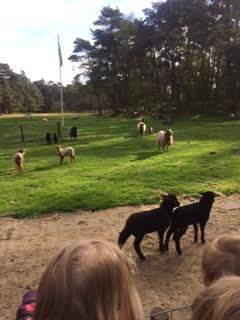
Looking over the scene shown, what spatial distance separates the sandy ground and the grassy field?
831mm

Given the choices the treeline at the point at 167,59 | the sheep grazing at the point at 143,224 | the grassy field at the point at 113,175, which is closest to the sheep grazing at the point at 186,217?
the sheep grazing at the point at 143,224

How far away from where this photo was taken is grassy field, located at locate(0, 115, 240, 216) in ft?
36.6

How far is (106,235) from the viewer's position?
8.60m

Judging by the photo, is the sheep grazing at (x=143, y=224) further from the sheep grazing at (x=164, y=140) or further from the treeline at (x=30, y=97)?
the treeline at (x=30, y=97)

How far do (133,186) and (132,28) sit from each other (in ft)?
159

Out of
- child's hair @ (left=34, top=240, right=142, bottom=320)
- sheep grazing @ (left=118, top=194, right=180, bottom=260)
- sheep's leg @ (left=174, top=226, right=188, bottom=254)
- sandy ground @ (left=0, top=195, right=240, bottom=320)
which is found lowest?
sandy ground @ (left=0, top=195, right=240, bottom=320)

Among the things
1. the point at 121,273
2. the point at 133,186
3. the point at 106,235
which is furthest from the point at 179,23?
the point at 121,273

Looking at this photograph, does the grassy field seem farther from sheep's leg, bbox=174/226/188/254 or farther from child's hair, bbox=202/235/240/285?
child's hair, bbox=202/235/240/285

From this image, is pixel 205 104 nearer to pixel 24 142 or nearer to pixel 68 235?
pixel 24 142

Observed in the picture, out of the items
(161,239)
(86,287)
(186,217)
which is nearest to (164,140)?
(186,217)

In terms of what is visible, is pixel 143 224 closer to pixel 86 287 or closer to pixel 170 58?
pixel 86 287

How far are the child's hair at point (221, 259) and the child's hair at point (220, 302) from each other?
3.08 ft

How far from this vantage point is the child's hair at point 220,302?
Result: 5.40 feet

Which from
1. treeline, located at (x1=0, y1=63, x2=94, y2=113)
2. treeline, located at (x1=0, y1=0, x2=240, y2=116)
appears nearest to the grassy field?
treeline, located at (x1=0, y1=0, x2=240, y2=116)
